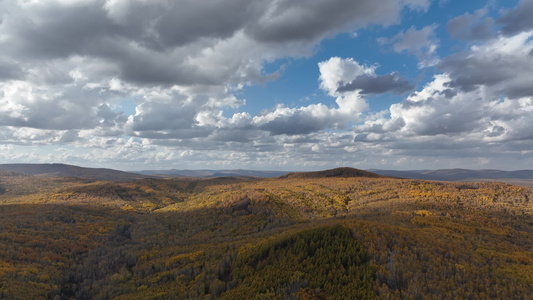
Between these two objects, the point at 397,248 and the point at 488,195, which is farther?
the point at 488,195

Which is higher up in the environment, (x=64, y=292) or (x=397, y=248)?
(x=397, y=248)

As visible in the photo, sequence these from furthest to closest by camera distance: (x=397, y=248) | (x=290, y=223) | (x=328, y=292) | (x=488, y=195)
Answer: (x=488, y=195), (x=290, y=223), (x=397, y=248), (x=328, y=292)

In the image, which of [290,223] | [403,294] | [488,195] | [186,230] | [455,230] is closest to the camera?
[403,294]

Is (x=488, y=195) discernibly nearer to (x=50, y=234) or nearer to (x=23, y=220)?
(x=50, y=234)

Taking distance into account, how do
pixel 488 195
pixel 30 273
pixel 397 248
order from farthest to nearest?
pixel 488 195 → pixel 30 273 → pixel 397 248

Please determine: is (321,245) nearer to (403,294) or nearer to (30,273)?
(403,294)

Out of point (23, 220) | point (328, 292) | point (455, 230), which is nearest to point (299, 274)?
point (328, 292)

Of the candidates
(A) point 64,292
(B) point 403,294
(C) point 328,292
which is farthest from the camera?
(A) point 64,292

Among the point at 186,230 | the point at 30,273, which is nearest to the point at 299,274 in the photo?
the point at 30,273

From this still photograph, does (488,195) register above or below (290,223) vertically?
above
